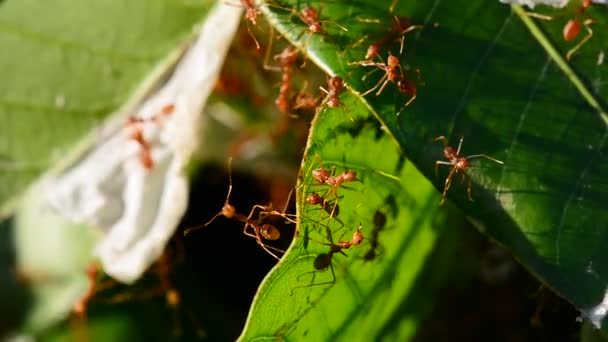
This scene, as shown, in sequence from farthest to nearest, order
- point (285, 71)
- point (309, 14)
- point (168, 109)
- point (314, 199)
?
point (168, 109) → point (285, 71) → point (309, 14) → point (314, 199)

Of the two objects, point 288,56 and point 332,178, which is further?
point 288,56

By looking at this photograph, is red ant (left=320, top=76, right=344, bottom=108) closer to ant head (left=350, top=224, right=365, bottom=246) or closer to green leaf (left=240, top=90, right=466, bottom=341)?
green leaf (left=240, top=90, right=466, bottom=341)

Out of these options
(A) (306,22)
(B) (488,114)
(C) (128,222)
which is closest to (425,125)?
(B) (488,114)

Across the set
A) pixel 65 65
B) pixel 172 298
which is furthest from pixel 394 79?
Answer: pixel 65 65

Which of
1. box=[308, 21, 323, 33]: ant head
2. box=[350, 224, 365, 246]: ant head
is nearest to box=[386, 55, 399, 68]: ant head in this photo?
box=[308, 21, 323, 33]: ant head

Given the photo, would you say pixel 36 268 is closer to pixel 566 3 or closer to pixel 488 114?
Answer: pixel 488 114

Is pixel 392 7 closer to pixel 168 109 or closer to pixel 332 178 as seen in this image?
pixel 332 178

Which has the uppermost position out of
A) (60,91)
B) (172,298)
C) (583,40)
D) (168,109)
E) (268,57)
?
(583,40)
